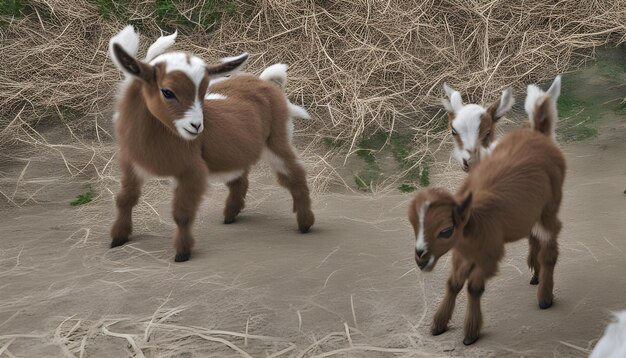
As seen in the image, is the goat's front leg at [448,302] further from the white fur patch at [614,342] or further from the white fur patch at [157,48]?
the white fur patch at [157,48]

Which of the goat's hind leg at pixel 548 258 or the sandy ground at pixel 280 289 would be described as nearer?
the sandy ground at pixel 280 289

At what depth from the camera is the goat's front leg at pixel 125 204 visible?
16.3 feet

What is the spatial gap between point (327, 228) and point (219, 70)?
1340 mm

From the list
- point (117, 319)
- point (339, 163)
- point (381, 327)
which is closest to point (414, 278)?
point (381, 327)

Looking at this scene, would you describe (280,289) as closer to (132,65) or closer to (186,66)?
(186,66)

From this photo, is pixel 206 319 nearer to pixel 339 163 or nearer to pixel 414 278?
pixel 414 278

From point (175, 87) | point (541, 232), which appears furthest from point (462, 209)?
point (175, 87)

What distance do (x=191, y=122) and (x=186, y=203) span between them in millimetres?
596

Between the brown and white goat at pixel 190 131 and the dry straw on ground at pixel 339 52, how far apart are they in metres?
1.70

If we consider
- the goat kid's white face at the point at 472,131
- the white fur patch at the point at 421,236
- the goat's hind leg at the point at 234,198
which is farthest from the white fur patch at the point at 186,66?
the white fur patch at the point at 421,236

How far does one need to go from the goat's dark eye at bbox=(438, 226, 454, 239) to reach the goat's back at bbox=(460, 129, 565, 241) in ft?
0.73

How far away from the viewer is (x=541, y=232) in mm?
3867

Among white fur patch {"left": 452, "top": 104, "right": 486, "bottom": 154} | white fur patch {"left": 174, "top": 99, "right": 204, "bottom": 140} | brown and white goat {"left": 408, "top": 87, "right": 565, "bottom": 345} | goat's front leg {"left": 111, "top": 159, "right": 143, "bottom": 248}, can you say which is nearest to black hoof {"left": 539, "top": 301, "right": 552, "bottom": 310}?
brown and white goat {"left": 408, "top": 87, "right": 565, "bottom": 345}

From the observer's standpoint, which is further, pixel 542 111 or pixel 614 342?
pixel 542 111
